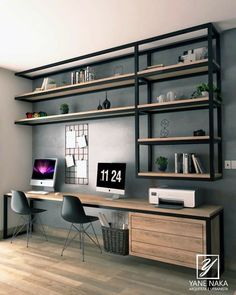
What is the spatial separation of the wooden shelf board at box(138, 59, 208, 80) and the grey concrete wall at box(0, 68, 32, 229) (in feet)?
7.72

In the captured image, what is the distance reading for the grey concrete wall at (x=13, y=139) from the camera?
4496mm

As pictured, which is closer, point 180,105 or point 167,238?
point 167,238

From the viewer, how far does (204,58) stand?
3.13 meters

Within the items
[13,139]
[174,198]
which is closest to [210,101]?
[174,198]

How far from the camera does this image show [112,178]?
371 centimetres

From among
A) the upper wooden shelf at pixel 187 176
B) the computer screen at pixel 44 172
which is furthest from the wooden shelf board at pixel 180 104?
the computer screen at pixel 44 172

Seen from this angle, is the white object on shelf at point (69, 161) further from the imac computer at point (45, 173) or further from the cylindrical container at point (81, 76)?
the cylindrical container at point (81, 76)

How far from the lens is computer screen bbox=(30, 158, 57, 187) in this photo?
4359 mm

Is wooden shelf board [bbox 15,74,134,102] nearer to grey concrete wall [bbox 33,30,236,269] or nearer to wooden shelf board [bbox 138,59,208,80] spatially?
grey concrete wall [bbox 33,30,236,269]

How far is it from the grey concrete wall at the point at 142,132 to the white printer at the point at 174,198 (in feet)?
1.12

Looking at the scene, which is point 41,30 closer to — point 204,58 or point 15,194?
point 204,58

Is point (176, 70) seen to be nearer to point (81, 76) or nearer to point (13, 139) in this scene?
point (81, 76)
